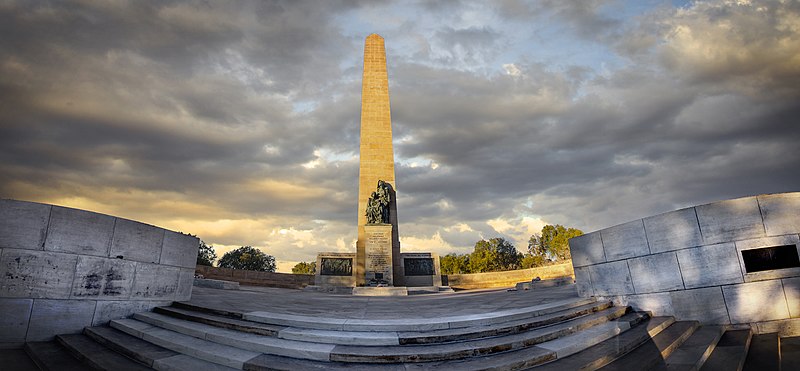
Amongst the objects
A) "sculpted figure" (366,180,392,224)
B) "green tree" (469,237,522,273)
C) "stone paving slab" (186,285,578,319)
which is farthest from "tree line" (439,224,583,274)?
"stone paving slab" (186,285,578,319)

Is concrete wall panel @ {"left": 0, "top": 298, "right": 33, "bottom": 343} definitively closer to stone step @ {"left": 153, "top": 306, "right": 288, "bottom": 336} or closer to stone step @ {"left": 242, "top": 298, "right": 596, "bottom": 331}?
stone step @ {"left": 153, "top": 306, "right": 288, "bottom": 336}

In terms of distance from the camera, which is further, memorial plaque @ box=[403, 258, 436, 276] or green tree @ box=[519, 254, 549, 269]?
green tree @ box=[519, 254, 549, 269]

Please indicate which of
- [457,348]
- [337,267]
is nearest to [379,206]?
[337,267]

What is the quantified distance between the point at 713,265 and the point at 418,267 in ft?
59.2

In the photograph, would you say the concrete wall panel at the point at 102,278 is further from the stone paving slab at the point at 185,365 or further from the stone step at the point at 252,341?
the stone paving slab at the point at 185,365

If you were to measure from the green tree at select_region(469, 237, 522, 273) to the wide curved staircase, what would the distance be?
231 ft

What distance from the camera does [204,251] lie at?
215 ft

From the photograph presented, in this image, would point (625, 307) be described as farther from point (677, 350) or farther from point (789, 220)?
point (789, 220)

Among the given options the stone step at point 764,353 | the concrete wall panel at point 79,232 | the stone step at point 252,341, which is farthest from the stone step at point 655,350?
the concrete wall panel at point 79,232

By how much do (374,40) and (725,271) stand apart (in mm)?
28167

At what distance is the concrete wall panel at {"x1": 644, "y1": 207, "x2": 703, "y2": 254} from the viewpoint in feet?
21.9

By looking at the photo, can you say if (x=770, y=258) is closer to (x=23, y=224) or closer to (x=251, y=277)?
(x=23, y=224)

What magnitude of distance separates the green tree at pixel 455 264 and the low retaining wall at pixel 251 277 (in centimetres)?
6177

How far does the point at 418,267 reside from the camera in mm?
23344
